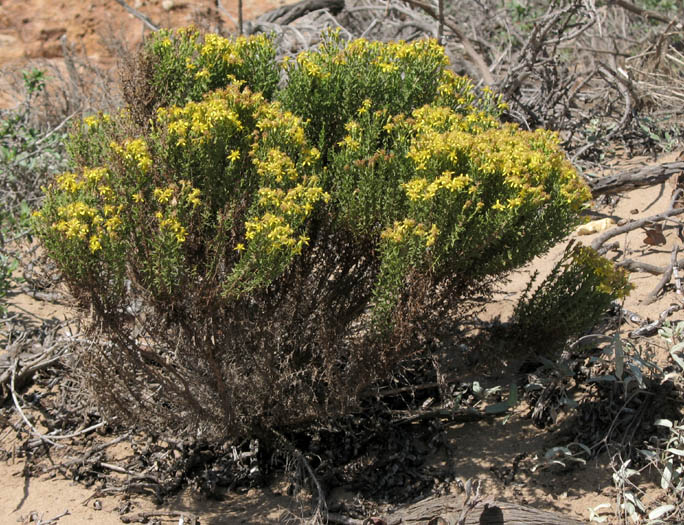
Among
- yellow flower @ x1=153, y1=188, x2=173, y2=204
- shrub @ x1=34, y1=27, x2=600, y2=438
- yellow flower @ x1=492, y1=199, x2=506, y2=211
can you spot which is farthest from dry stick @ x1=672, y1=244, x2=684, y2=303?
yellow flower @ x1=153, y1=188, x2=173, y2=204

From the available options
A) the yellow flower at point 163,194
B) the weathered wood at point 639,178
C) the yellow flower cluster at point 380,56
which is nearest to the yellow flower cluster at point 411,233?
the yellow flower at point 163,194

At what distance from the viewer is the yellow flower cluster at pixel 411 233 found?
9.87 feet

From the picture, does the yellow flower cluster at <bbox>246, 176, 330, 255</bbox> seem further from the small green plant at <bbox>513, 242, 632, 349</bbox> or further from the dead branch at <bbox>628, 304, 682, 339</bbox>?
the dead branch at <bbox>628, 304, 682, 339</bbox>

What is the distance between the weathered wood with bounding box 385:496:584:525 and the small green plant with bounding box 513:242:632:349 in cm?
86

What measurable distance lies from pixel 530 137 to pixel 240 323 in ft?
4.86

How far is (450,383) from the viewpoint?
13.3 ft

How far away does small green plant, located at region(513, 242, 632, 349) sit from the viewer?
346 cm

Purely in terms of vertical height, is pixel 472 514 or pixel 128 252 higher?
pixel 128 252

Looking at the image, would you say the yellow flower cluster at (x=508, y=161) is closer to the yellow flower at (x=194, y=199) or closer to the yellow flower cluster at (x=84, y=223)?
the yellow flower at (x=194, y=199)

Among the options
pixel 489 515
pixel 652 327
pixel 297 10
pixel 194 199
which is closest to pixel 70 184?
pixel 194 199

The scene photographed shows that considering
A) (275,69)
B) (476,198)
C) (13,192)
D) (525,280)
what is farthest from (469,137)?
(13,192)

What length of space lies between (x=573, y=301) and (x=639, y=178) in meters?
1.59

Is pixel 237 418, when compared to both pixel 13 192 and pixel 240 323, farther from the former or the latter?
pixel 13 192

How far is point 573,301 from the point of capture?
11.5 ft
